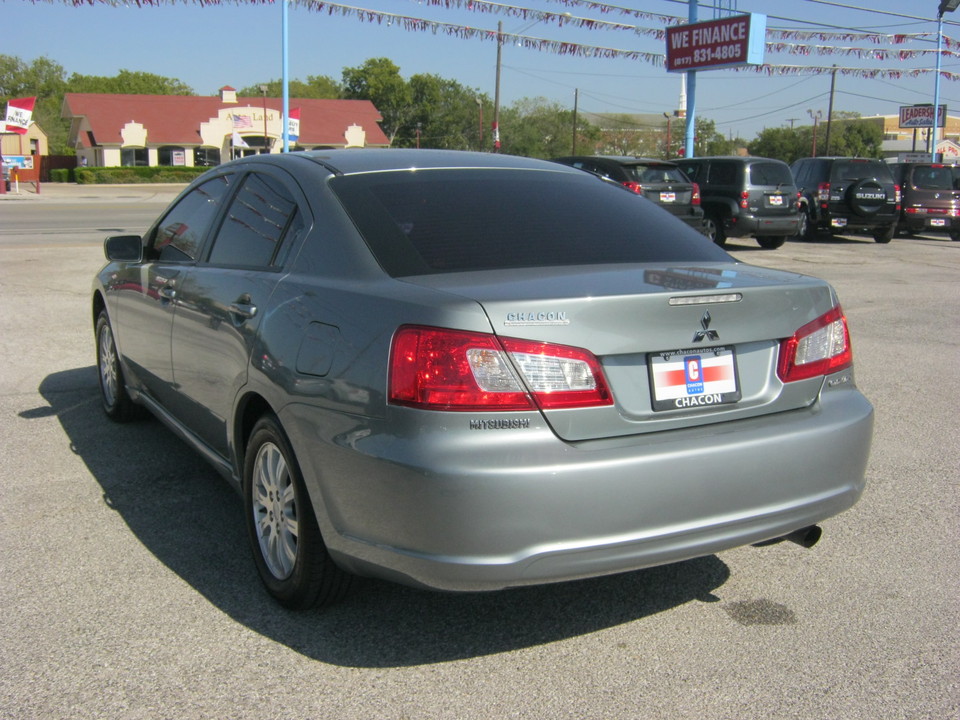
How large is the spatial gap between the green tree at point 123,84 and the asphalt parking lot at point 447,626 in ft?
405

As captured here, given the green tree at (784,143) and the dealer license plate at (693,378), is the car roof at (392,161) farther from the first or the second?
the green tree at (784,143)

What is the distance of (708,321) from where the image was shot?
9.85 ft

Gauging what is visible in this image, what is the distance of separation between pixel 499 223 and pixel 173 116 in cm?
6844

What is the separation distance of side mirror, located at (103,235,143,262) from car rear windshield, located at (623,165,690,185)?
12.9 metres

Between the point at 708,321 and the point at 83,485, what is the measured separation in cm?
332

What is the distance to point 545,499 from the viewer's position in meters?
2.74

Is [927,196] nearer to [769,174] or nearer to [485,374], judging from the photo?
[769,174]

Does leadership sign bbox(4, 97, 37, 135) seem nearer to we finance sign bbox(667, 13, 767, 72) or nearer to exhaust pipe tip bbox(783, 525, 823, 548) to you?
we finance sign bbox(667, 13, 767, 72)

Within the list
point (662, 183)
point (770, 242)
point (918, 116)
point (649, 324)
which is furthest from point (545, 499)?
point (918, 116)

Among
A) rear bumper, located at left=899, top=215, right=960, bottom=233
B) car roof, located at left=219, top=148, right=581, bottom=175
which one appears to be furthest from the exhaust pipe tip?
rear bumper, located at left=899, top=215, right=960, bottom=233

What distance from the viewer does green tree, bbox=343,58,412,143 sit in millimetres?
101000

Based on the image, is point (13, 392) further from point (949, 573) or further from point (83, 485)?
point (949, 573)

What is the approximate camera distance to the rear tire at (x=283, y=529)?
10.7 ft

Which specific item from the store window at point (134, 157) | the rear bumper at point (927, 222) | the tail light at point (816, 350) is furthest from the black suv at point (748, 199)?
the store window at point (134, 157)
